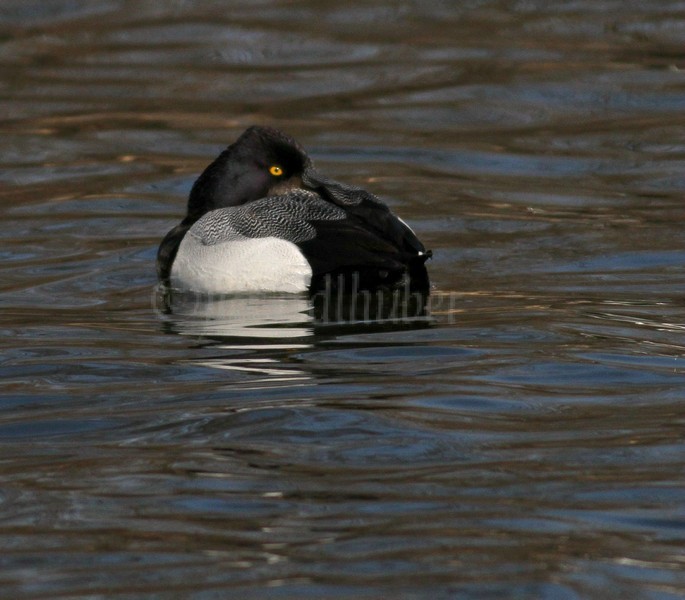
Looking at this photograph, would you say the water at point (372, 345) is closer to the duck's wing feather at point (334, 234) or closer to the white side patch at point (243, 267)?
the white side patch at point (243, 267)

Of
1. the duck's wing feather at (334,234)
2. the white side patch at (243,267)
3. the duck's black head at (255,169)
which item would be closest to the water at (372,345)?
the white side patch at (243,267)

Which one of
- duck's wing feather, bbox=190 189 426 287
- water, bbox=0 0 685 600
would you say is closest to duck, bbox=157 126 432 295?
duck's wing feather, bbox=190 189 426 287

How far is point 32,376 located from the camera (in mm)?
6355

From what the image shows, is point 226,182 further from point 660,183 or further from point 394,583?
point 394,583

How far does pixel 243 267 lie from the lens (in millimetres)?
7777

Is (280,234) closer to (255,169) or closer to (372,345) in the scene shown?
(255,169)

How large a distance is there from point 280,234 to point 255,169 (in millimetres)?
906

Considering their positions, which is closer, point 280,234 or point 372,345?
point 372,345

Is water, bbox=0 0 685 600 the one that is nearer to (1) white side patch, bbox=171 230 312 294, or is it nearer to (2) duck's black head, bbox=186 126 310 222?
(1) white side patch, bbox=171 230 312 294

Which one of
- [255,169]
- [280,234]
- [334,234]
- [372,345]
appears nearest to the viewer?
[372,345]

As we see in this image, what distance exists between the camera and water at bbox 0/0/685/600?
433 centimetres

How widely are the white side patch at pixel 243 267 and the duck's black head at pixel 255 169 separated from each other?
19.4 inches

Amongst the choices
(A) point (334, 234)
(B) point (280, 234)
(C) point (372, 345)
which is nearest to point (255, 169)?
(B) point (280, 234)

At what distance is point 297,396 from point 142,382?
759 mm
